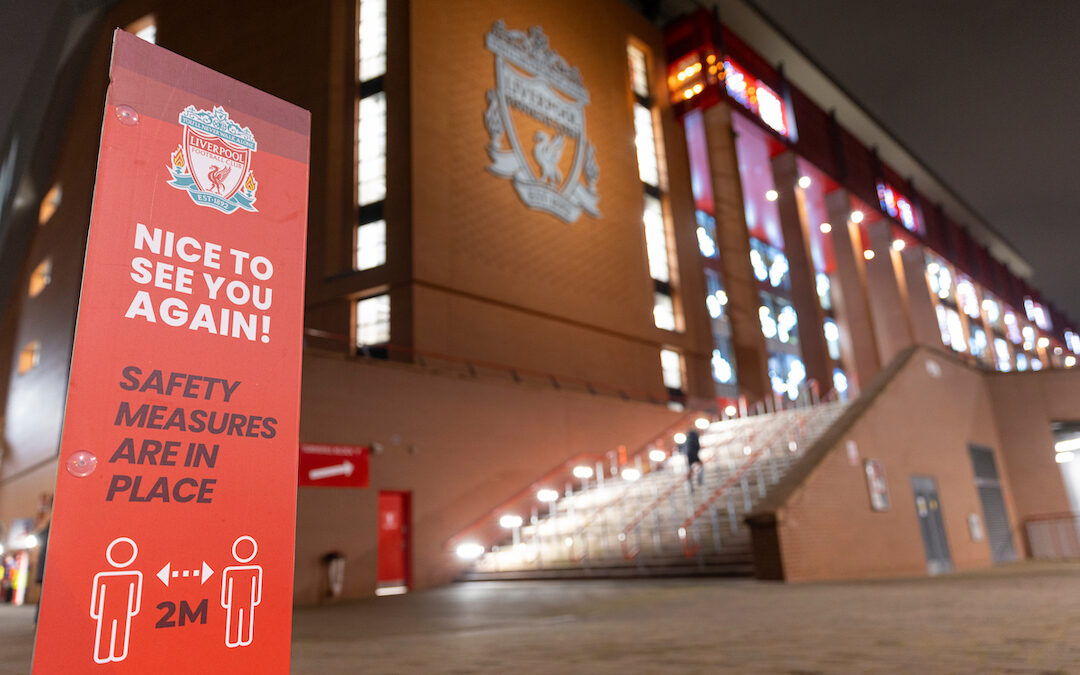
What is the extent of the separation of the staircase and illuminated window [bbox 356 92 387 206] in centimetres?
956

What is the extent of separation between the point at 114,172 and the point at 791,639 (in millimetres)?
4938

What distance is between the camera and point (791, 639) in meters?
5.10

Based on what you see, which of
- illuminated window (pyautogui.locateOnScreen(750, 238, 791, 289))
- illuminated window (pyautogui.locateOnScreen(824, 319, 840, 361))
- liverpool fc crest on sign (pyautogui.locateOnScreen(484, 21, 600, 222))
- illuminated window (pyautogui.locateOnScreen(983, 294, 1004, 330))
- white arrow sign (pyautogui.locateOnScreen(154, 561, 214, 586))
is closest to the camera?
white arrow sign (pyautogui.locateOnScreen(154, 561, 214, 586))

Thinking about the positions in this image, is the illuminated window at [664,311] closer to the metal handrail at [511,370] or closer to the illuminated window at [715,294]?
the metal handrail at [511,370]

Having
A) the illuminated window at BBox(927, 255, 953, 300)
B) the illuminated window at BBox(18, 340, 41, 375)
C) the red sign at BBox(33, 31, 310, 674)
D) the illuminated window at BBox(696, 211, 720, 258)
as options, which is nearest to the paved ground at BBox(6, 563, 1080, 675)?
the red sign at BBox(33, 31, 310, 674)

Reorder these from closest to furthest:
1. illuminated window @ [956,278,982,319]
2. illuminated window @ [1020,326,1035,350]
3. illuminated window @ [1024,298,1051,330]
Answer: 1. illuminated window @ [956,278,982,319]
2. illuminated window @ [1020,326,1035,350]
3. illuminated window @ [1024,298,1051,330]

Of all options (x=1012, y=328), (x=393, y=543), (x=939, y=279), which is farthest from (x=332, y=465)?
(x=1012, y=328)

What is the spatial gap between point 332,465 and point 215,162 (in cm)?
1149

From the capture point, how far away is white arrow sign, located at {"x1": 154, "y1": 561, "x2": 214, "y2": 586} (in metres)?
2.56

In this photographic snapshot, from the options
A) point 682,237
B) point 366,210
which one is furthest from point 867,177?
point 366,210

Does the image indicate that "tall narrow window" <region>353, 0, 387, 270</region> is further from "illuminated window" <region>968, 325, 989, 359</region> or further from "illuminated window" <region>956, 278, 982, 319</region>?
"illuminated window" <region>968, 325, 989, 359</region>

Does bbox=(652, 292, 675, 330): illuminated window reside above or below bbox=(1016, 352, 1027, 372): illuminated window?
below

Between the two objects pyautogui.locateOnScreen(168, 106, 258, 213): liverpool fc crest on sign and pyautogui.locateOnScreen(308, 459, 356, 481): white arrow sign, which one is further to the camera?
pyautogui.locateOnScreen(308, 459, 356, 481): white arrow sign

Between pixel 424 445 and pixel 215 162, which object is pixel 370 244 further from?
pixel 215 162
